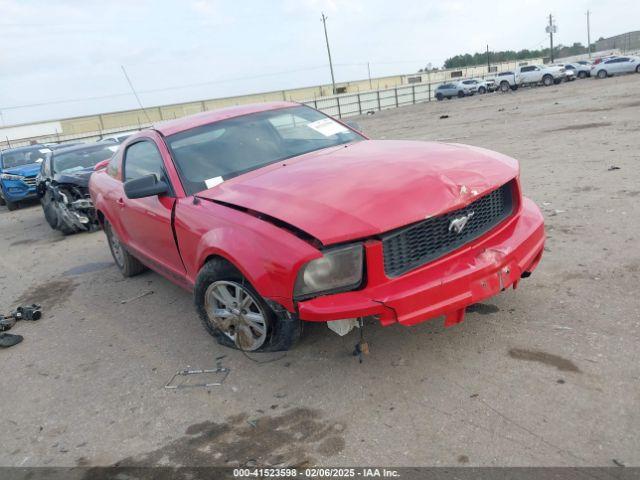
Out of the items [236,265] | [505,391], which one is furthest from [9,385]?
[505,391]

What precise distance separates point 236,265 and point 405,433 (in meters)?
1.30

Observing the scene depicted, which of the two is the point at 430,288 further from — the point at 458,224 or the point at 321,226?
the point at 321,226

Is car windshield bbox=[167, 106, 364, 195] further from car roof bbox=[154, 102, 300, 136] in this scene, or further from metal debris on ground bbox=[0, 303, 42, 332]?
metal debris on ground bbox=[0, 303, 42, 332]

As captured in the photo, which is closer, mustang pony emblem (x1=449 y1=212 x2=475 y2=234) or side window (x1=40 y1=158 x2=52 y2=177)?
mustang pony emblem (x1=449 y1=212 x2=475 y2=234)

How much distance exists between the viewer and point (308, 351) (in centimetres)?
341

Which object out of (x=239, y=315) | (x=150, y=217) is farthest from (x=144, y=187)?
(x=239, y=315)

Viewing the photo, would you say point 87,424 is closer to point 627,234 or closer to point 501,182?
point 501,182

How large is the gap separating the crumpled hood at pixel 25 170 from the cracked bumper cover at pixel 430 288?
12.1 m

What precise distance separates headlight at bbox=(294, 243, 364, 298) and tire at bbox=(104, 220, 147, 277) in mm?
3242

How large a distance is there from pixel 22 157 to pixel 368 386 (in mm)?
13813

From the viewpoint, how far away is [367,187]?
2.94 m

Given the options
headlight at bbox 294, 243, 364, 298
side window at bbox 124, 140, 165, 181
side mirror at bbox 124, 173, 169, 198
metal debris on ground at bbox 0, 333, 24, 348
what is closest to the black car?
side window at bbox 124, 140, 165, 181

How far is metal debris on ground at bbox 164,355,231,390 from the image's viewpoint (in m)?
3.22

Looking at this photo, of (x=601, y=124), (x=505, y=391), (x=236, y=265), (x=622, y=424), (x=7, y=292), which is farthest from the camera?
(x=601, y=124)
